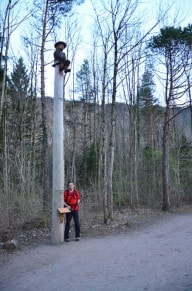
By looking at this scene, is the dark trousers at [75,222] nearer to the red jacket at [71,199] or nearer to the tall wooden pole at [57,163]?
the red jacket at [71,199]

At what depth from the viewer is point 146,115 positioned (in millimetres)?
31266

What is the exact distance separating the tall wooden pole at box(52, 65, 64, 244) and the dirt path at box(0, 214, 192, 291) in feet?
1.55

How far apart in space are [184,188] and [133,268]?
58.0 ft

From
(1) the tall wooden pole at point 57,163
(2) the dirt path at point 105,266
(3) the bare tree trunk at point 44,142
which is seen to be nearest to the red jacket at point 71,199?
(1) the tall wooden pole at point 57,163

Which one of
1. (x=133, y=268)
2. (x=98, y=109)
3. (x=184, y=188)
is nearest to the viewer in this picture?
(x=133, y=268)

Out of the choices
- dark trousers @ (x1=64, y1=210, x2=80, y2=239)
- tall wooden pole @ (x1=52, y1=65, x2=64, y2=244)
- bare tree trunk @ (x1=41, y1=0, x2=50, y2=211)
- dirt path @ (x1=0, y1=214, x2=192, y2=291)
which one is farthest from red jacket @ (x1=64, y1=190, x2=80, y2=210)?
bare tree trunk @ (x1=41, y1=0, x2=50, y2=211)

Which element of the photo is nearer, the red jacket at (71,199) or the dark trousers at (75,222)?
the dark trousers at (75,222)

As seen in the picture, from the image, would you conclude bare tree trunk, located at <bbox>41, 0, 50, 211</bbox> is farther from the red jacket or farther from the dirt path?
the dirt path

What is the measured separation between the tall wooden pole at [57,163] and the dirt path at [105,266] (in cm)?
47

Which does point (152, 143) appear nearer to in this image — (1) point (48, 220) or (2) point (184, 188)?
(2) point (184, 188)

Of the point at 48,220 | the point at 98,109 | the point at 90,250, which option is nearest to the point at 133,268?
the point at 90,250

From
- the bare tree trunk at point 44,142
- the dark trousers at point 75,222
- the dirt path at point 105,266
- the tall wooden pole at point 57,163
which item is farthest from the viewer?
the bare tree trunk at point 44,142

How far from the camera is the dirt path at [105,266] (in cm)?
557

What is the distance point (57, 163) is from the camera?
30.7ft
